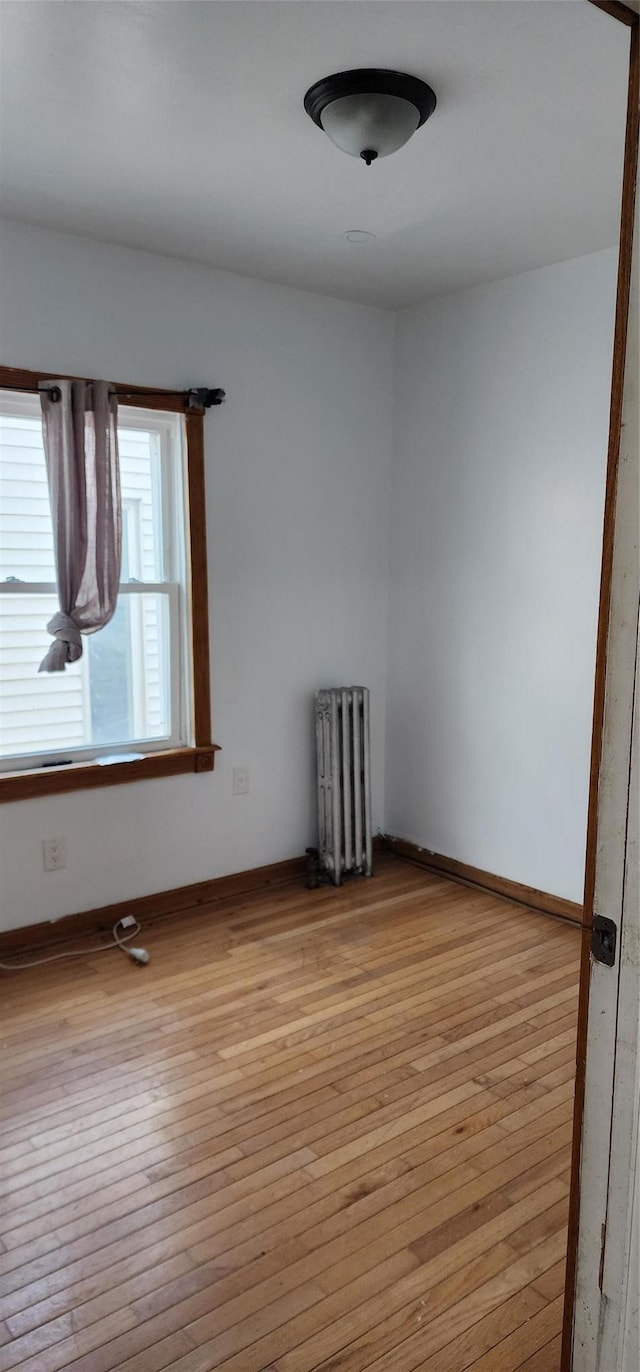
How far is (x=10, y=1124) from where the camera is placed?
238 centimetres

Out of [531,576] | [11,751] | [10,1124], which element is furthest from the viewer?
[531,576]

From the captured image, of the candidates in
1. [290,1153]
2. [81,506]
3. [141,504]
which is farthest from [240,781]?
[290,1153]

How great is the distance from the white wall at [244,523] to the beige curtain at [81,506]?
17 cm

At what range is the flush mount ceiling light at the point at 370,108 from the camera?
2.09 m

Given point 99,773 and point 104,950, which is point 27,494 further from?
point 104,950

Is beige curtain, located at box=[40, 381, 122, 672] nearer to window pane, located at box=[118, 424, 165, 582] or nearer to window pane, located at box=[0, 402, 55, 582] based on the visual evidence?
window pane, located at box=[0, 402, 55, 582]

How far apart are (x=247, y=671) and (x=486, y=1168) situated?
2232 mm

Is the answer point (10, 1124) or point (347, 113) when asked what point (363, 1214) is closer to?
point (10, 1124)

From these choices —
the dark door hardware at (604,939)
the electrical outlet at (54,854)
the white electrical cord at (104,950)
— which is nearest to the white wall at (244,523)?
the electrical outlet at (54,854)

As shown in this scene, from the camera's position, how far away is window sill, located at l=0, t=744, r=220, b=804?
3230 mm

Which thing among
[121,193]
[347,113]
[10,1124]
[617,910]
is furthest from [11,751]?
[617,910]

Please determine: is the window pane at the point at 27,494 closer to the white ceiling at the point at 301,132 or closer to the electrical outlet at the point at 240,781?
the white ceiling at the point at 301,132

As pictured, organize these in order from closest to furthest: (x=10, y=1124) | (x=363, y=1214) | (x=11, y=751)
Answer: (x=363, y=1214)
(x=10, y=1124)
(x=11, y=751)

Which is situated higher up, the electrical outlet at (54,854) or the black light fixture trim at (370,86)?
the black light fixture trim at (370,86)
